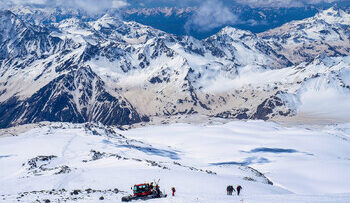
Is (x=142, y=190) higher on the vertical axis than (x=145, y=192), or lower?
higher

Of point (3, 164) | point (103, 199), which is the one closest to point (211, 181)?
point (103, 199)

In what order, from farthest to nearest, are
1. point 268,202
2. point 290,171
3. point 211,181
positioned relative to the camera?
point 290,171 → point 211,181 → point 268,202

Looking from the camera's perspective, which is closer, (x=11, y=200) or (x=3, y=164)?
(x=11, y=200)

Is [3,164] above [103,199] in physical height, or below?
below

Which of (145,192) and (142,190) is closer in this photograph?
(145,192)

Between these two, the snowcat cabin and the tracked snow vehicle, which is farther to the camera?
the snowcat cabin

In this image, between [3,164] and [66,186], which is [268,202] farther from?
[3,164]

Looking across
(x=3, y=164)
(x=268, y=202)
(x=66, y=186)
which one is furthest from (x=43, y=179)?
(x=3, y=164)

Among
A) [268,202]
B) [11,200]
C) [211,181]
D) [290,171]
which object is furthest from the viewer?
[290,171]

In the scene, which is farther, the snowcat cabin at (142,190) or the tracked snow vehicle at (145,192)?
the snowcat cabin at (142,190)
